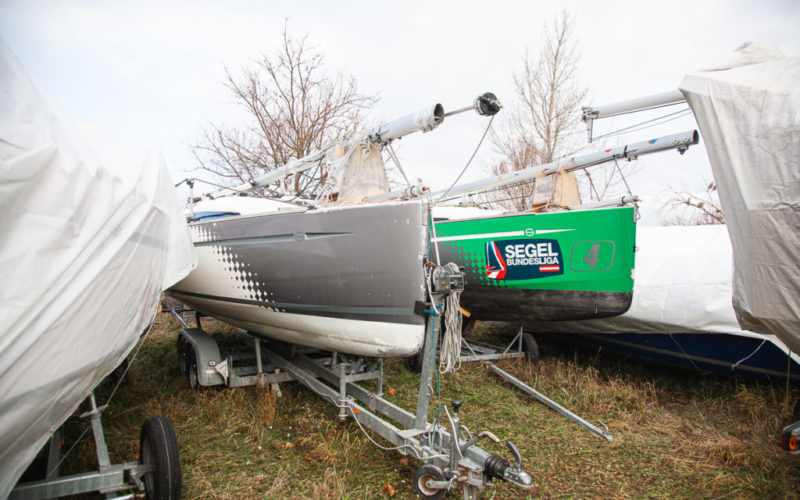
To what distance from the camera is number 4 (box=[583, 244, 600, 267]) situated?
4.31 m

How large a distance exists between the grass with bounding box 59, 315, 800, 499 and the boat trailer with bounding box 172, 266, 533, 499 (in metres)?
0.19

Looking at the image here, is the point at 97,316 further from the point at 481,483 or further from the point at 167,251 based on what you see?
the point at 481,483

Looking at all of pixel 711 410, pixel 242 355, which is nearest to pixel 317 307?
pixel 242 355

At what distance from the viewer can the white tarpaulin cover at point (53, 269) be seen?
4.63 feet

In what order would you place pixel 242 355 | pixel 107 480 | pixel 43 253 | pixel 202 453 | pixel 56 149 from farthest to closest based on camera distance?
pixel 242 355, pixel 202 453, pixel 107 480, pixel 56 149, pixel 43 253

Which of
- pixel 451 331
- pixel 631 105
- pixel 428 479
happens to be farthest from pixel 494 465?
pixel 631 105

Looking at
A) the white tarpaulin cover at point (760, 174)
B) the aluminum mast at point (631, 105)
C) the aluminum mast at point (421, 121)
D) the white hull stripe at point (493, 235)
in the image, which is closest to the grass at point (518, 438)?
the white tarpaulin cover at point (760, 174)

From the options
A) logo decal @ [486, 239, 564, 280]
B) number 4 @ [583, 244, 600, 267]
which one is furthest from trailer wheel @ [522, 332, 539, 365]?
number 4 @ [583, 244, 600, 267]

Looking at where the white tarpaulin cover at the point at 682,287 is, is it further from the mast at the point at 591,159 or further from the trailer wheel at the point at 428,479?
the trailer wheel at the point at 428,479

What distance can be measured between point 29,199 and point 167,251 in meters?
1.04

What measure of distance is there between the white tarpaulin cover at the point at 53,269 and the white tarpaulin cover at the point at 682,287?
4.27 meters

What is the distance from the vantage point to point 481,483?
2.14 meters

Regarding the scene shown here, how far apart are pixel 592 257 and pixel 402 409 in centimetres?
239

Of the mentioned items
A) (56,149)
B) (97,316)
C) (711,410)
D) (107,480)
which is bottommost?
(711,410)
